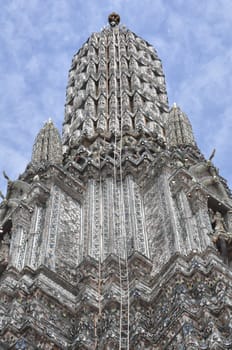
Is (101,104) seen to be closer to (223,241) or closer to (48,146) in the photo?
(48,146)

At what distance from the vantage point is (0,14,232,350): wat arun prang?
727 inches

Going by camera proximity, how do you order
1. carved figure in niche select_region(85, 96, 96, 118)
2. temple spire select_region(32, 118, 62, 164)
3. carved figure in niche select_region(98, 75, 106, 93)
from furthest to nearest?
carved figure in niche select_region(98, 75, 106, 93) < carved figure in niche select_region(85, 96, 96, 118) < temple spire select_region(32, 118, 62, 164)

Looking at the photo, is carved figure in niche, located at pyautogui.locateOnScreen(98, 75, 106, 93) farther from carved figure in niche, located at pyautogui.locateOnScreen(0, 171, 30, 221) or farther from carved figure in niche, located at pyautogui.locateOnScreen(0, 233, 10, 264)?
carved figure in niche, located at pyautogui.locateOnScreen(0, 233, 10, 264)

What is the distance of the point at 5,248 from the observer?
954 inches

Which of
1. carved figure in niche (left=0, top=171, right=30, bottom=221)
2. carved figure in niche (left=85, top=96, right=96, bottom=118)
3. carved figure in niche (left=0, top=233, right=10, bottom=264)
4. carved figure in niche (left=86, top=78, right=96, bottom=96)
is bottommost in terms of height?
carved figure in niche (left=0, top=233, right=10, bottom=264)

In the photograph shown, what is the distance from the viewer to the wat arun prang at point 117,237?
18.5m

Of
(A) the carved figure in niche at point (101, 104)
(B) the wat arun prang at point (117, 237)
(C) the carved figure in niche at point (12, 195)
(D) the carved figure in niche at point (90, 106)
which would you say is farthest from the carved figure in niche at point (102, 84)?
(C) the carved figure in niche at point (12, 195)

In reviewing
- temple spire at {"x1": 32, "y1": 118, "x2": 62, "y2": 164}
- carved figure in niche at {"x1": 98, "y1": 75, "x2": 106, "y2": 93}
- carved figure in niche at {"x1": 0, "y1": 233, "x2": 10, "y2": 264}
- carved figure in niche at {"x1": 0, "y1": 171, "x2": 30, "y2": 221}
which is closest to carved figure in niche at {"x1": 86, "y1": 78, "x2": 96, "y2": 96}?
carved figure in niche at {"x1": 98, "y1": 75, "x2": 106, "y2": 93}

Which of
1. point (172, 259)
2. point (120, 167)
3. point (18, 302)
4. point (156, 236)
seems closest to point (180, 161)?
point (120, 167)

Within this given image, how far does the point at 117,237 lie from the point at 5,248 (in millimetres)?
3030

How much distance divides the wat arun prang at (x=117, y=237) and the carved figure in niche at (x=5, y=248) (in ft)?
0.14

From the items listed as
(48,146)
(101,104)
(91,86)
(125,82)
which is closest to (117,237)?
(48,146)

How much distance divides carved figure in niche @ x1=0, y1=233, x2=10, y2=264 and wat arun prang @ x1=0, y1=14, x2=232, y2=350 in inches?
1.6

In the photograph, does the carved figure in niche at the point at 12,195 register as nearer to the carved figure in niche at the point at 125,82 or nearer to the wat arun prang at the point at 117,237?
the wat arun prang at the point at 117,237
